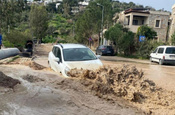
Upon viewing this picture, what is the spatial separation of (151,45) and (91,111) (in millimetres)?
20441

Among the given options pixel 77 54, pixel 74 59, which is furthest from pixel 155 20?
pixel 74 59

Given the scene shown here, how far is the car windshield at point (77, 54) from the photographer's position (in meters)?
7.89

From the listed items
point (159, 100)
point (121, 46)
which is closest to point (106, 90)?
point (159, 100)

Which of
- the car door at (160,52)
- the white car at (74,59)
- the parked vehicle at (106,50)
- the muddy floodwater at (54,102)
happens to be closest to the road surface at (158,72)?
the car door at (160,52)

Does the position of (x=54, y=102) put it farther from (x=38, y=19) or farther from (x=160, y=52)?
(x=38, y=19)

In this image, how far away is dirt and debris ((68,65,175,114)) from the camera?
5107 mm

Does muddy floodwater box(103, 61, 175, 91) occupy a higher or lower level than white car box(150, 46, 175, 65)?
lower

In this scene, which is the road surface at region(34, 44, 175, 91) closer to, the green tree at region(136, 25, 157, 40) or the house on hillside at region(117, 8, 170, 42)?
the green tree at region(136, 25, 157, 40)

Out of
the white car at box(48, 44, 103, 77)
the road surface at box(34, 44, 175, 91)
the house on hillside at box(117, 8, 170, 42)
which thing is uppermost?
the house on hillside at box(117, 8, 170, 42)

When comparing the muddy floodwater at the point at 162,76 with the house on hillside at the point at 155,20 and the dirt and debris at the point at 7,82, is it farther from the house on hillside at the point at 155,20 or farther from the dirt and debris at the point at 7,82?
the house on hillside at the point at 155,20

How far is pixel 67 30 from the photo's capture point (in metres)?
83.9

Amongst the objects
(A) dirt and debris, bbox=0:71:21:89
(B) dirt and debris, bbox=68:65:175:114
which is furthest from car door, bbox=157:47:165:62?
(A) dirt and debris, bbox=0:71:21:89

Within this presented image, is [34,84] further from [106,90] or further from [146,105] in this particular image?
[146,105]

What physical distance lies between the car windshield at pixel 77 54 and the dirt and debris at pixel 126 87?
4.27 ft
